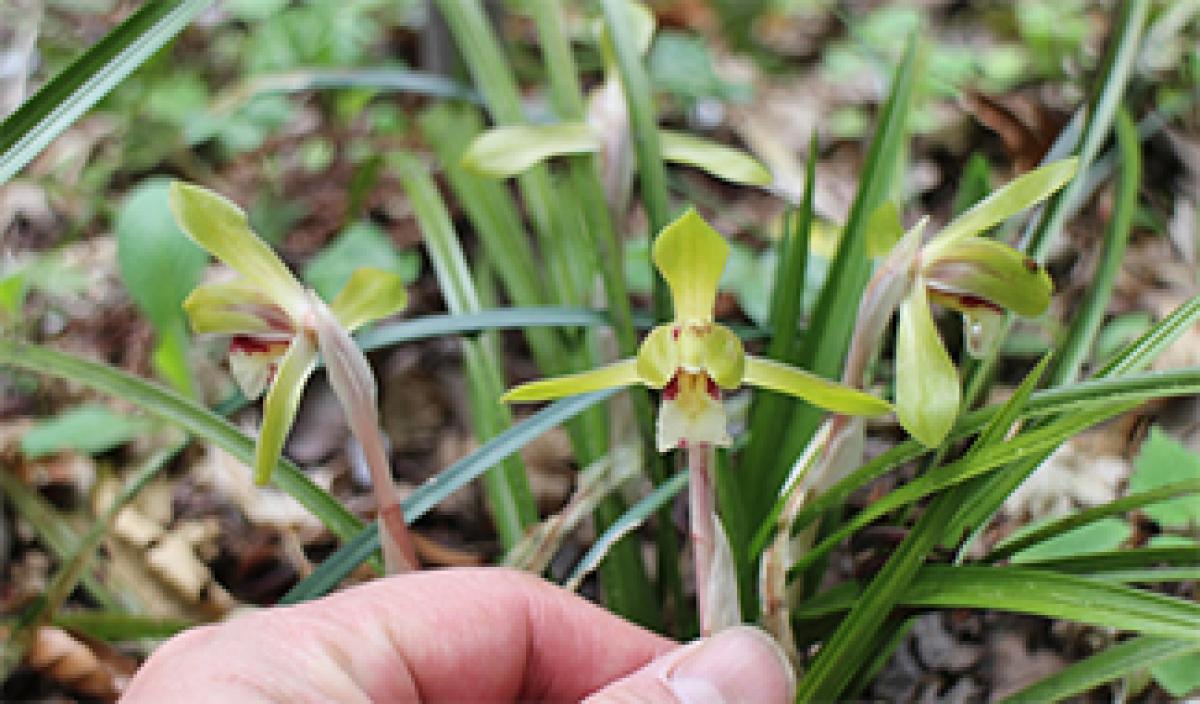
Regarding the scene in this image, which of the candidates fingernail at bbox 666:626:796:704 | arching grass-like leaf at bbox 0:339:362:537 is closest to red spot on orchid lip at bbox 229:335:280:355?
arching grass-like leaf at bbox 0:339:362:537

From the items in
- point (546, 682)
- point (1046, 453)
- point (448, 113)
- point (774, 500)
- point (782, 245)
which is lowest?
point (546, 682)

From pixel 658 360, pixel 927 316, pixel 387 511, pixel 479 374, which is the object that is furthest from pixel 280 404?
pixel 927 316

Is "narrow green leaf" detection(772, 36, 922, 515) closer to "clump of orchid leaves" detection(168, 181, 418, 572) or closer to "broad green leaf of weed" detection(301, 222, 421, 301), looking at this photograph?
"clump of orchid leaves" detection(168, 181, 418, 572)

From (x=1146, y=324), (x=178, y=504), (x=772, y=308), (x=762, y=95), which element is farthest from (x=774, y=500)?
(x=762, y=95)

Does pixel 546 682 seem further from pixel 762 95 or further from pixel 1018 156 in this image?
pixel 762 95

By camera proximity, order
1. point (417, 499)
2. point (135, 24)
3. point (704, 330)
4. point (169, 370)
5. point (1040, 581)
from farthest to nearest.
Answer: point (169, 370) < point (417, 499) < point (135, 24) < point (1040, 581) < point (704, 330)

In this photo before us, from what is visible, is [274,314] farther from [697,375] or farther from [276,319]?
[697,375]

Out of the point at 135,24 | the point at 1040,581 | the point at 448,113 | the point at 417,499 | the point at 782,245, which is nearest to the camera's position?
the point at 1040,581
